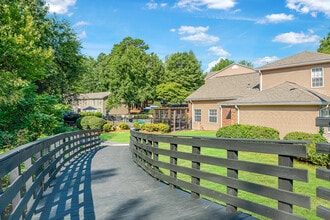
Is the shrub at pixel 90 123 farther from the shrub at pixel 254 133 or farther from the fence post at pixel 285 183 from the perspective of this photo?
the fence post at pixel 285 183

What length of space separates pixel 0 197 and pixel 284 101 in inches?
676

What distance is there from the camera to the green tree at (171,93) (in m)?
49.4

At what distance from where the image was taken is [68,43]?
24.8 m

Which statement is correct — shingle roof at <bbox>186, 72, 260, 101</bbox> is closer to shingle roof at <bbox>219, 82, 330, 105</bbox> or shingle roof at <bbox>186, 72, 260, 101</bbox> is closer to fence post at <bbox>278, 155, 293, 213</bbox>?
shingle roof at <bbox>219, 82, 330, 105</bbox>

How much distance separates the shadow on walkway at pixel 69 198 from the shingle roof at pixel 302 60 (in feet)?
55.3

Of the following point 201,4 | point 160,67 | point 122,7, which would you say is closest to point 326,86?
point 201,4

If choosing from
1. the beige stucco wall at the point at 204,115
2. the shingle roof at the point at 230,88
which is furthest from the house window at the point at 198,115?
the shingle roof at the point at 230,88

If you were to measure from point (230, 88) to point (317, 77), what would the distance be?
29.8 ft

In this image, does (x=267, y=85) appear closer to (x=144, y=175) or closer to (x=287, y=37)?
(x=144, y=175)

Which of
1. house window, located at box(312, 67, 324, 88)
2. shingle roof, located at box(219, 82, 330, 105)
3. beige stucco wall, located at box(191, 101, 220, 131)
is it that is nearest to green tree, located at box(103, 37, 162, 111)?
beige stucco wall, located at box(191, 101, 220, 131)

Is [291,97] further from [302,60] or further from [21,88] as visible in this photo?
[21,88]

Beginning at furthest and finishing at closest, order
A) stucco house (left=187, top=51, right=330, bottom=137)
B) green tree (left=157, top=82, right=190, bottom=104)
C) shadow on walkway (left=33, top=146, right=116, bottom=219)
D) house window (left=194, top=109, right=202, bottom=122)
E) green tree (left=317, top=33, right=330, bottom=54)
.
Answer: green tree (left=317, top=33, right=330, bottom=54) → green tree (left=157, top=82, right=190, bottom=104) → house window (left=194, top=109, right=202, bottom=122) → stucco house (left=187, top=51, right=330, bottom=137) → shadow on walkway (left=33, top=146, right=116, bottom=219)

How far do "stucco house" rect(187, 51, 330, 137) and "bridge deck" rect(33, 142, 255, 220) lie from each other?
1319cm

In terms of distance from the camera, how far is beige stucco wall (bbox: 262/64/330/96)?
18.1m
